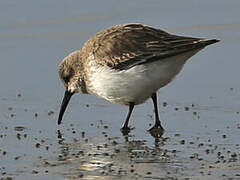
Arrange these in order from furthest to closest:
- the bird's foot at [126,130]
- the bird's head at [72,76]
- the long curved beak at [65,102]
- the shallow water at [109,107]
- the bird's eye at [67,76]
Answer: the bird's eye at [67,76]
the bird's head at [72,76]
the long curved beak at [65,102]
the bird's foot at [126,130]
the shallow water at [109,107]

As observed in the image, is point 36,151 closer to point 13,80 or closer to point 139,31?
point 139,31

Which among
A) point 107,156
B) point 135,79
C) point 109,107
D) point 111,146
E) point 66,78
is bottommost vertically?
point 107,156

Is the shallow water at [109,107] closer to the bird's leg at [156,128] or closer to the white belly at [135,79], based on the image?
the bird's leg at [156,128]

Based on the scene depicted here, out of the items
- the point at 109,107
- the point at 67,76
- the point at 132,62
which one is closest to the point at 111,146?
the point at 132,62

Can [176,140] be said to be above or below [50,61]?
below

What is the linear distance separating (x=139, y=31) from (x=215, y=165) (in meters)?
2.83

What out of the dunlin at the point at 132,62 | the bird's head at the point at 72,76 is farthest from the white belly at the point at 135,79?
the bird's head at the point at 72,76

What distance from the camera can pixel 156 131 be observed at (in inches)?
402

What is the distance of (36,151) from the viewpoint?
30.5 ft

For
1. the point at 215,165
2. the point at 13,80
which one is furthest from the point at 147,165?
the point at 13,80

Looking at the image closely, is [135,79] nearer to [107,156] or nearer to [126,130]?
[126,130]

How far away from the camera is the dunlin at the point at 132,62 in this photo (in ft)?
33.8

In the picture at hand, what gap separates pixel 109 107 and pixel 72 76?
64 cm

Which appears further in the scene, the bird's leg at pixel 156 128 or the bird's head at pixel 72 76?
the bird's head at pixel 72 76
